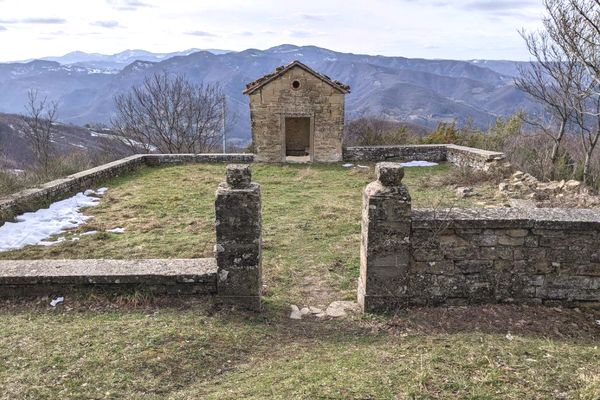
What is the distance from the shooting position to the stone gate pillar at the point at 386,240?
4.35 m

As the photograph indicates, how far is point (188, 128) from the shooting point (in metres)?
26.0

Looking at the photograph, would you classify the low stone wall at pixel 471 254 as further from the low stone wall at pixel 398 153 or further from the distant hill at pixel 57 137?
the distant hill at pixel 57 137

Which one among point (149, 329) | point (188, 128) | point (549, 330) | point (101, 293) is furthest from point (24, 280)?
point (188, 128)

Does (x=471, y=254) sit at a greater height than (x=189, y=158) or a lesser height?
lesser

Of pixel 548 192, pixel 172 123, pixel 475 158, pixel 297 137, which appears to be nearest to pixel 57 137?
pixel 172 123

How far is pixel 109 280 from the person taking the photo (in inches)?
178

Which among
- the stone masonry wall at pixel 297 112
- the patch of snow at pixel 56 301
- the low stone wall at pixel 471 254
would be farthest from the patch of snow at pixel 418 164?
the patch of snow at pixel 56 301

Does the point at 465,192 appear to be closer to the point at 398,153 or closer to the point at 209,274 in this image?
the point at 398,153

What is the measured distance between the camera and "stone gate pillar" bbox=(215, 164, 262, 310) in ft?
14.2

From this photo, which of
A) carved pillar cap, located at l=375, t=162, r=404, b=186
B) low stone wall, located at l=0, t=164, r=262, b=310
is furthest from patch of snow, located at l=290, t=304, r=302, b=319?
carved pillar cap, located at l=375, t=162, r=404, b=186

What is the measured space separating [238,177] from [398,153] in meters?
12.0

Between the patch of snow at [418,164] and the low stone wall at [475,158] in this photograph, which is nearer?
the low stone wall at [475,158]

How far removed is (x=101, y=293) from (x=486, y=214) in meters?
4.07

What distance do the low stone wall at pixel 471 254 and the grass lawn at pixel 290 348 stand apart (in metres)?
0.19
